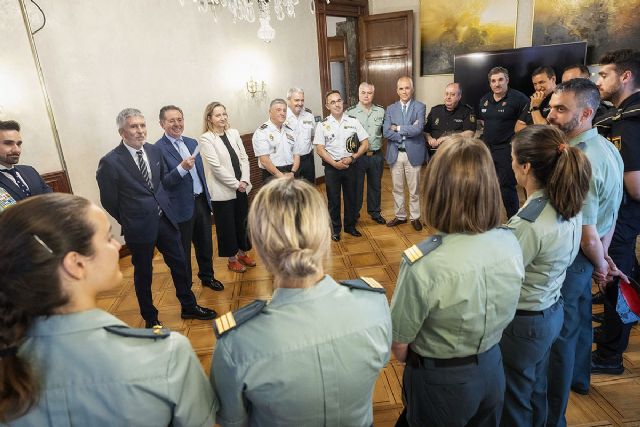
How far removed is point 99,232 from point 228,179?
2483mm

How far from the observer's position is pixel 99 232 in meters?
0.85

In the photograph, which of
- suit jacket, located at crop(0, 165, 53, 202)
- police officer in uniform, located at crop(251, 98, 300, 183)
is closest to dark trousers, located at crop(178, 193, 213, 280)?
police officer in uniform, located at crop(251, 98, 300, 183)

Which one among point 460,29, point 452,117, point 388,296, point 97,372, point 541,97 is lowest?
point 388,296

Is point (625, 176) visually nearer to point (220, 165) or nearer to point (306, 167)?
point (220, 165)

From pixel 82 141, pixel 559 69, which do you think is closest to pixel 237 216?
pixel 82 141

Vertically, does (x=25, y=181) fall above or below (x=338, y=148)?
above

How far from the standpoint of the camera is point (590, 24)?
18.0 feet

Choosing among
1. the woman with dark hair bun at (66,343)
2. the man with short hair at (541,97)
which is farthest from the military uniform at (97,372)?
the man with short hair at (541,97)

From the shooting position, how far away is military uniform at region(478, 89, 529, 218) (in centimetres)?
418

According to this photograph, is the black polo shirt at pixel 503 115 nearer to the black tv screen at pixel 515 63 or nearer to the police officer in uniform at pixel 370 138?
the police officer in uniform at pixel 370 138

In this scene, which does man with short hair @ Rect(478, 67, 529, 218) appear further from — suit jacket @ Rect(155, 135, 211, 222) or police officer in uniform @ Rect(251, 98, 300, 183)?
suit jacket @ Rect(155, 135, 211, 222)

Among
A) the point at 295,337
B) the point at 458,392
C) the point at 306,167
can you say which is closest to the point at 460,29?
the point at 306,167

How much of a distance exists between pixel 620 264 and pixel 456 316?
5.14 ft

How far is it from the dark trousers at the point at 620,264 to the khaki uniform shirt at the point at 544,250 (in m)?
0.87
